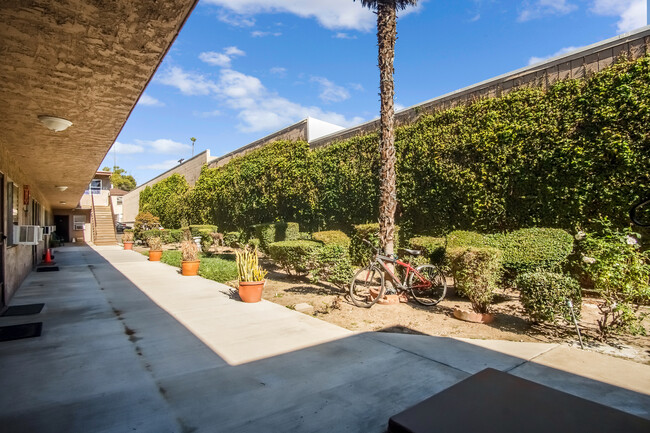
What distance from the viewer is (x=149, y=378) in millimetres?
3199

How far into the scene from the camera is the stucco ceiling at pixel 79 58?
100 inches

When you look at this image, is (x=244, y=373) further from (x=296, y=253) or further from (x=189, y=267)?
(x=189, y=267)

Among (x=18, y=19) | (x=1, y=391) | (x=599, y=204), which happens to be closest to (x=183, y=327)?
(x=1, y=391)

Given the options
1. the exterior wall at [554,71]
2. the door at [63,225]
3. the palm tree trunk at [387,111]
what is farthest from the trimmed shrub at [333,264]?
the door at [63,225]

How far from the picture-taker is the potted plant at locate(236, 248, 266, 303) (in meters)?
6.41

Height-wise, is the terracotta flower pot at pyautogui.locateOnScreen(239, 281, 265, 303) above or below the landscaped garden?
below

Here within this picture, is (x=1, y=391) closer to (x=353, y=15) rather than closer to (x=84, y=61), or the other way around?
(x=84, y=61)

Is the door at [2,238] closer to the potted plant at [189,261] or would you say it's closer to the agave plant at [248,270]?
the potted plant at [189,261]

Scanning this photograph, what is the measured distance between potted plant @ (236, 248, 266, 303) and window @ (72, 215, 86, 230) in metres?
30.6

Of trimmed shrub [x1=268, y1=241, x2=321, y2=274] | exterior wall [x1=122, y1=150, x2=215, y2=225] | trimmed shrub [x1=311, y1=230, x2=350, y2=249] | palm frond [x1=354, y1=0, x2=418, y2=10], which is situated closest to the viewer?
palm frond [x1=354, y1=0, x2=418, y2=10]

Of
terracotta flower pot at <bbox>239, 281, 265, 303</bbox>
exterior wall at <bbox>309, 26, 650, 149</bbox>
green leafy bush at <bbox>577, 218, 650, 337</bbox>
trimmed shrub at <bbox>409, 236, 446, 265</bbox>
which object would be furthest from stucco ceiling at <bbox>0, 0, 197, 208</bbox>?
exterior wall at <bbox>309, 26, 650, 149</bbox>

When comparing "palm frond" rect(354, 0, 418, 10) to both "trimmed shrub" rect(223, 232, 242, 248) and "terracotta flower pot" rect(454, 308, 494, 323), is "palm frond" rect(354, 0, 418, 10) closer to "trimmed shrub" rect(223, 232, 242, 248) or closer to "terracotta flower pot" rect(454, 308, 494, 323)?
"terracotta flower pot" rect(454, 308, 494, 323)

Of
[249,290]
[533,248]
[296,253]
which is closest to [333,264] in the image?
[296,253]

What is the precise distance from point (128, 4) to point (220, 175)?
1676cm
